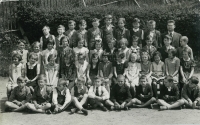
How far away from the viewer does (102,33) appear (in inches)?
305

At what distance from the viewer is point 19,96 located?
6344 millimetres

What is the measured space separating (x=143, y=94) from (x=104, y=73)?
98 cm

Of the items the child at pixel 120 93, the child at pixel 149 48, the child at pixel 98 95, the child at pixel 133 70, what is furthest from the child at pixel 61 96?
the child at pixel 149 48

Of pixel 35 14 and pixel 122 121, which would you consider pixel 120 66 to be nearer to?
pixel 122 121

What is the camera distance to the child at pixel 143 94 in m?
6.35

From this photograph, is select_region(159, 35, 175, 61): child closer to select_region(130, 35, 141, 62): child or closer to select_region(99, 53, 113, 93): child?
select_region(130, 35, 141, 62): child

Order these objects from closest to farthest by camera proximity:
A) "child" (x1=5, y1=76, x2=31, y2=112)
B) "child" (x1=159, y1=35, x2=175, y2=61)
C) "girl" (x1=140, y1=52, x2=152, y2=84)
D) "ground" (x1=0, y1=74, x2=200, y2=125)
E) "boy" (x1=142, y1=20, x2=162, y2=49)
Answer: "ground" (x1=0, y1=74, x2=200, y2=125)
"child" (x1=5, y1=76, x2=31, y2=112)
"girl" (x1=140, y1=52, x2=152, y2=84)
"child" (x1=159, y1=35, x2=175, y2=61)
"boy" (x1=142, y1=20, x2=162, y2=49)

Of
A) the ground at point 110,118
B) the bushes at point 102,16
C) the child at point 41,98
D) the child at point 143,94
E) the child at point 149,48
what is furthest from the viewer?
the bushes at point 102,16

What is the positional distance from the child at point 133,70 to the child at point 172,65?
60 cm

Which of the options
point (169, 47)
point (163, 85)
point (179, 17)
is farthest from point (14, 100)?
point (179, 17)

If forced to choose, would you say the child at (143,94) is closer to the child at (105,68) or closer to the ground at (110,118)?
the ground at (110,118)

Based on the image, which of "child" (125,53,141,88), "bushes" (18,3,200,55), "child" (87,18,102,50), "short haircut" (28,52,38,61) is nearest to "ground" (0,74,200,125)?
"child" (125,53,141,88)

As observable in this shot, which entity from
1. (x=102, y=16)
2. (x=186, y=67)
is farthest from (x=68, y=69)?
(x=102, y=16)

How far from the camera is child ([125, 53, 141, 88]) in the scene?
673 centimetres
